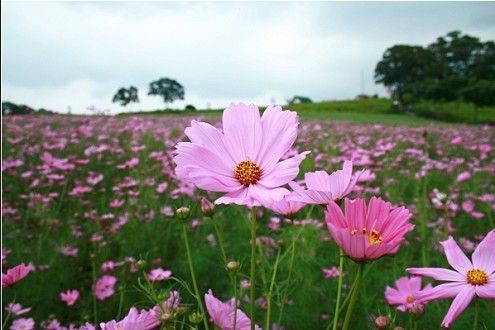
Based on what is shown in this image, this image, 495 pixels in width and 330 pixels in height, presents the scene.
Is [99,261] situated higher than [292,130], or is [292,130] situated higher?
[292,130]

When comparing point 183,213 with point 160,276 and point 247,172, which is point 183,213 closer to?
point 247,172

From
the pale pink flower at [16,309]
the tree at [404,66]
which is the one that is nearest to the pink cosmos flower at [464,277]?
the pale pink flower at [16,309]

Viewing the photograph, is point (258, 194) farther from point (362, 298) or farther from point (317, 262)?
point (317, 262)

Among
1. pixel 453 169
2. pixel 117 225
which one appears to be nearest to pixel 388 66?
pixel 453 169

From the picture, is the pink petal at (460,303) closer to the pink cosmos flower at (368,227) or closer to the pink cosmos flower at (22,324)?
the pink cosmos flower at (368,227)

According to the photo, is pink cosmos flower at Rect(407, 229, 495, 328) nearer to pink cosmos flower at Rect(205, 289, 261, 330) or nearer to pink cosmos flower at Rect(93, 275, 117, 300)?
pink cosmos flower at Rect(205, 289, 261, 330)

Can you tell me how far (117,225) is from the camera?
7.00 ft

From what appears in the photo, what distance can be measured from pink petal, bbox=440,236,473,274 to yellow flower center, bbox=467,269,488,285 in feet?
0.04

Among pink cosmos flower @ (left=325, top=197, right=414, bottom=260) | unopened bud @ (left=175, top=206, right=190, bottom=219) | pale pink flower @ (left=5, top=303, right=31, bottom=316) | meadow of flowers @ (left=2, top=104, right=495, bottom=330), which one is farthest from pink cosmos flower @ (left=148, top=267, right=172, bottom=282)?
pink cosmos flower @ (left=325, top=197, right=414, bottom=260)

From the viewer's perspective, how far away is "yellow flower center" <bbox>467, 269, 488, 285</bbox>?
1.91ft

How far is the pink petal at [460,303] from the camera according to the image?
1.69 feet

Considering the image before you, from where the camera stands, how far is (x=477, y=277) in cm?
59

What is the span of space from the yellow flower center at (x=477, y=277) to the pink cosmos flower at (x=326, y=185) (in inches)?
7.3

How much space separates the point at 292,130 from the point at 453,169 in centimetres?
335
